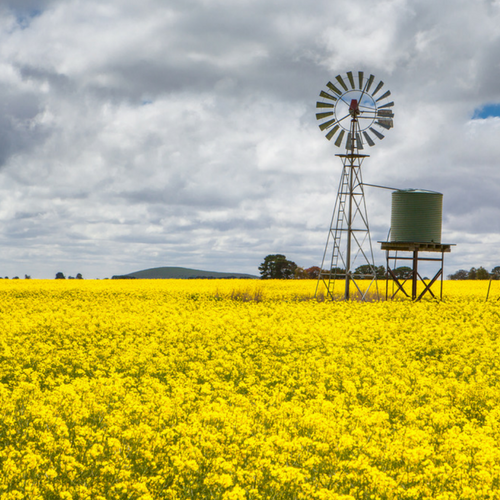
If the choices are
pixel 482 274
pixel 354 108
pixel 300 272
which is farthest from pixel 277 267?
pixel 354 108

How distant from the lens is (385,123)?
85.7 ft

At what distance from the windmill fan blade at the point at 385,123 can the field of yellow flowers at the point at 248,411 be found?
12606 millimetres

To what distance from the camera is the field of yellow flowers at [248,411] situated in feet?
18.2

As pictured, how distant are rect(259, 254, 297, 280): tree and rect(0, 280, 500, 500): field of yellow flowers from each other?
127 ft

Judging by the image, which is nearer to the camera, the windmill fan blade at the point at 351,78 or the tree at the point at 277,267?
the windmill fan blade at the point at 351,78

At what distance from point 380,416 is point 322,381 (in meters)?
2.92

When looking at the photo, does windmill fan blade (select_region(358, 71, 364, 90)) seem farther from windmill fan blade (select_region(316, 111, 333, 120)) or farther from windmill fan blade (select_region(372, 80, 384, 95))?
windmill fan blade (select_region(316, 111, 333, 120))

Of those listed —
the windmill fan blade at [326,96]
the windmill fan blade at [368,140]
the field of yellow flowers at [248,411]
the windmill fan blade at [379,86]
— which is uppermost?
the windmill fan blade at [379,86]

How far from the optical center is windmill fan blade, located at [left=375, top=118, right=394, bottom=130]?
2605 centimetres

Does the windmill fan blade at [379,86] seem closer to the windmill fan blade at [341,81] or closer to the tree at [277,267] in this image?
the windmill fan blade at [341,81]

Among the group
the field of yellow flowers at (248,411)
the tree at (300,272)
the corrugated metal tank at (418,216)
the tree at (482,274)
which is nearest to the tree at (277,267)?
the tree at (300,272)

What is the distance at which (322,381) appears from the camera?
1013 centimetres

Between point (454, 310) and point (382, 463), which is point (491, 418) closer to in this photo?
point (382, 463)

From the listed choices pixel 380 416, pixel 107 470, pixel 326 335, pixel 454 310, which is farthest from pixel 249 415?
pixel 454 310
